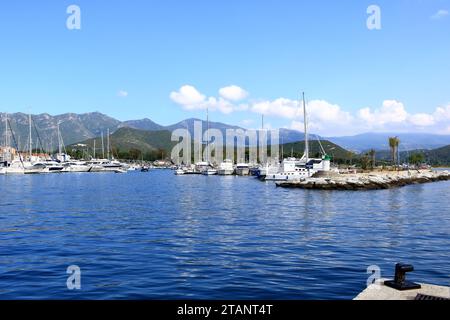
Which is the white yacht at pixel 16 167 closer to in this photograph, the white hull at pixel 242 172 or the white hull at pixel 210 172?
the white hull at pixel 210 172

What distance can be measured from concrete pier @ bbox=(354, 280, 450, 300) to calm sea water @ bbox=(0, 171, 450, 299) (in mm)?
3956

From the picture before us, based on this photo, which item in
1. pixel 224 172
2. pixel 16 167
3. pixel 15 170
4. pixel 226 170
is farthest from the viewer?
pixel 16 167

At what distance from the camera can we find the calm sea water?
A: 19.2m

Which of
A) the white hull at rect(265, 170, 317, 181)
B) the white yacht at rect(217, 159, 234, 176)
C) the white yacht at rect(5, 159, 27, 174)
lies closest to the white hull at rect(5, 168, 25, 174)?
the white yacht at rect(5, 159, 27, 174)

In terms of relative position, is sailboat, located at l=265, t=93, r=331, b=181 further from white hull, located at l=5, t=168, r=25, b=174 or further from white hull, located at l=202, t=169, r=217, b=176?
white hull, located at l=5, t=168, r=25, b=174

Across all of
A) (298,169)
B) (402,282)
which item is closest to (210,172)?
(298,169)

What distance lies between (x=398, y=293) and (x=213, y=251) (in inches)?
604

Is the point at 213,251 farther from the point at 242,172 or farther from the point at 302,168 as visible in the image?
the point at 242,172

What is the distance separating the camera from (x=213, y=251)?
90.6 feet

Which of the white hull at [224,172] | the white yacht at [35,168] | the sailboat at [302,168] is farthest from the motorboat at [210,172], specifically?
the white yacht at [35,168]

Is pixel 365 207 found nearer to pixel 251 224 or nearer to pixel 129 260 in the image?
pixel 251 224

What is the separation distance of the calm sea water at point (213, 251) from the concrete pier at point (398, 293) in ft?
13.0

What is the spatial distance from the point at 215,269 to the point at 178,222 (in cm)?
1931
